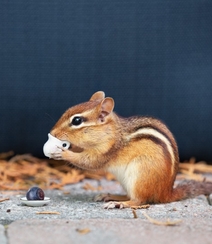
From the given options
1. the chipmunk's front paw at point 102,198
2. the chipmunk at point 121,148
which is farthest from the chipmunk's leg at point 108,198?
the chipmunk at point 121,148

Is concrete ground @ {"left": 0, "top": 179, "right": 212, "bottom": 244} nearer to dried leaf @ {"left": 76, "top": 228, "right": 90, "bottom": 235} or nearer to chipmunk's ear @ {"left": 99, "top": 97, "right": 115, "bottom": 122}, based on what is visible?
dried leaf @ {"left": 76, "top": 228, "right": 90, "bottom": 235}

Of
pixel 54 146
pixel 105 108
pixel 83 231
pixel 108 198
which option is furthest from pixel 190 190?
pixel 83 231

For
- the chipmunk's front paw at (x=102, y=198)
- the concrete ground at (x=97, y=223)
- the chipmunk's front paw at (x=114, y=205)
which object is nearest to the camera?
the concrete ground at (x=97, y=223)

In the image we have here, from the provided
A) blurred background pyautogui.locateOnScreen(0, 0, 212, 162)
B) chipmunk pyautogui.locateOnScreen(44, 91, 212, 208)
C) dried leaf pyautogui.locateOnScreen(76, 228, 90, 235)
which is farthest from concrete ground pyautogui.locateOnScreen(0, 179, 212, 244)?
blurred background pyautogui.locateOnScreen(0, 0, 212, 162)

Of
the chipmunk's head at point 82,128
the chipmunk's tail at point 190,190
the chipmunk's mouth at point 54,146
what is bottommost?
the chipmunk's tail at point 190,190

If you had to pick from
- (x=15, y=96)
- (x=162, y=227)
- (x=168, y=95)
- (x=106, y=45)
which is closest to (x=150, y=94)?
(x=168, y=95)

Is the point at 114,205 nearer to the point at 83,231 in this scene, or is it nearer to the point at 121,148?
the point at 121,148

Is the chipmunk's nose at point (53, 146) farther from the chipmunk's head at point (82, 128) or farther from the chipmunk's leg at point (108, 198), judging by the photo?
the chipmunk's leg at point (108, 198)
